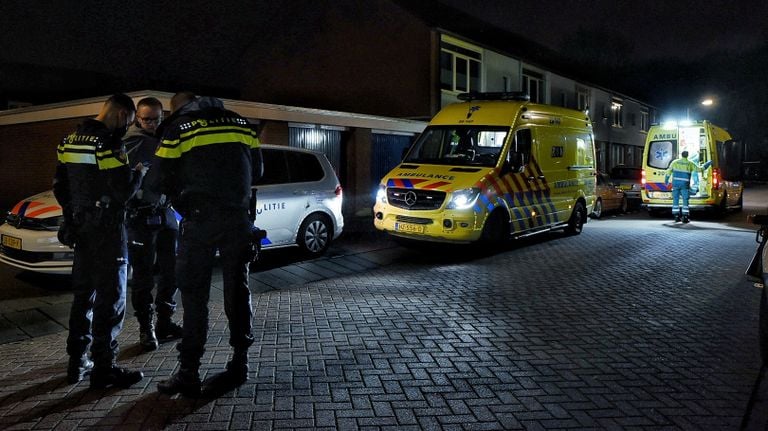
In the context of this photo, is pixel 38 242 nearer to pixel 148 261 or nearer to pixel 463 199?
pixel 148 261

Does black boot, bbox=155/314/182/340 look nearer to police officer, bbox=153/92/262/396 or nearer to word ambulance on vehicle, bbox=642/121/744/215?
police officer, bbox=153/92/262/396

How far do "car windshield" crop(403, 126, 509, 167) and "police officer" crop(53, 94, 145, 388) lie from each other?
657 centimetres

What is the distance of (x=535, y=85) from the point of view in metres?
28.9

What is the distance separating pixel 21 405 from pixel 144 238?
1.47 metres

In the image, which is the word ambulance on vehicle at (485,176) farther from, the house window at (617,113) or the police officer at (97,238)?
the house window at (617,113)

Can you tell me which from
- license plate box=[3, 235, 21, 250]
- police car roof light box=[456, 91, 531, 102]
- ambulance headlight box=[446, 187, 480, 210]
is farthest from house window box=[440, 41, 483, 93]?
license plate box=[3, 235, 21, 250]

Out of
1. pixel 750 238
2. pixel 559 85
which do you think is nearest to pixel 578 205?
pixel 750 238

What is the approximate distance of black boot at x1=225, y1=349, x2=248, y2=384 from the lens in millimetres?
4066

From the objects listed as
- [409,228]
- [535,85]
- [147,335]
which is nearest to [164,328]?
[147,335]

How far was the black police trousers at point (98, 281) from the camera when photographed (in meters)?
4.04

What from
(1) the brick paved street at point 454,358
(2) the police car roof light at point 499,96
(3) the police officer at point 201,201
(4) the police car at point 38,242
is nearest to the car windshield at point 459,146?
(2) the police car roof light at point 499,96

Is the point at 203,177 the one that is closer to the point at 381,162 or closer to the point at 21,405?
the point at 21,405

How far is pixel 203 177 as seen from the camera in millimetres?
3773

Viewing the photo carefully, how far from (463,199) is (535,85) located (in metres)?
21.6
